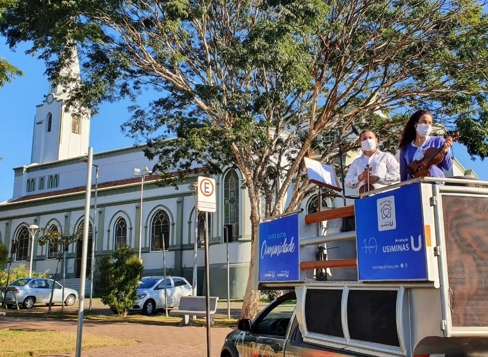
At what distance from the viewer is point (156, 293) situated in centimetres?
2177

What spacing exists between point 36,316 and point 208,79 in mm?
11375

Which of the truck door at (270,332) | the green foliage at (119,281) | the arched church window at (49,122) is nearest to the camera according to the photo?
the truck door at (270,332)

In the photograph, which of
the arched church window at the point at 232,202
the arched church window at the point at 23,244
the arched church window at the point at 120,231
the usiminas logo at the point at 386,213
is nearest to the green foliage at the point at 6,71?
the usiminas logo at the point at 386,213

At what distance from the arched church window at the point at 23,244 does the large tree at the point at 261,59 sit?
3001cm

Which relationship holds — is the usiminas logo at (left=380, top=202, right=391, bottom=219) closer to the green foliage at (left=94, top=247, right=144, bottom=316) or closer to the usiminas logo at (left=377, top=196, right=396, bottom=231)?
the usiminas logo at (left=377, top=196, right=396, bottom=231)

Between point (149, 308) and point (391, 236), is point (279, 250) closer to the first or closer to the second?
point (391, 236)

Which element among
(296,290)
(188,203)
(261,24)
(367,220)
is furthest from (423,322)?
(188,203)

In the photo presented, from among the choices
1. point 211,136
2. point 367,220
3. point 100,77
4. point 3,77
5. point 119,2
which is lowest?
point 367,220

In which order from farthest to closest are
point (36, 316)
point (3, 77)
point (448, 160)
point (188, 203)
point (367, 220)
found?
point (188, 203) < point (36, 316) < point (3, 77) < point (448, 160) < point (367, 220)

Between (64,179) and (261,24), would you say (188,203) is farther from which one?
(261,24)

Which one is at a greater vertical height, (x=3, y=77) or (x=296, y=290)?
(x=3, y=77)

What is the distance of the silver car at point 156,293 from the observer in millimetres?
21328

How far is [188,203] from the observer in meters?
33.5

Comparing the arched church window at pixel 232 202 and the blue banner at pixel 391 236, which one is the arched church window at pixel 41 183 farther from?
the blue banner at pixel 391 236
